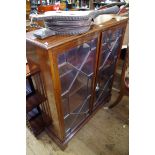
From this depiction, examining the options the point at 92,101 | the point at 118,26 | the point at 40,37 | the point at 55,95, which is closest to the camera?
the point at 40,37

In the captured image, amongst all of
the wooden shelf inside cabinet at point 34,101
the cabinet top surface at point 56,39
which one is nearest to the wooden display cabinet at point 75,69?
the cabinet top surface at point 56,39

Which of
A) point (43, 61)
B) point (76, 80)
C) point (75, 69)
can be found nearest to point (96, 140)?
point (76, 80)

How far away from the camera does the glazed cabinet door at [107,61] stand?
50.3 inches

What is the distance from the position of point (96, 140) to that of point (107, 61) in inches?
30.3

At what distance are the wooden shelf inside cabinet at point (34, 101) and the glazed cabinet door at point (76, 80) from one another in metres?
0.19

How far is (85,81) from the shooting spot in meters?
1.29

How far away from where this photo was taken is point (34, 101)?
121 centimetres

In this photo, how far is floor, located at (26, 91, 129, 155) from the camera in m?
1.38

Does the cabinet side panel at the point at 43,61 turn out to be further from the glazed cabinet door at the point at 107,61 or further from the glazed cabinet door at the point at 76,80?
the glazed cabinet door at the point at 107,61

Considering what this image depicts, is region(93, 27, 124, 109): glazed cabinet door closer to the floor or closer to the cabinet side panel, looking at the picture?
the floor
